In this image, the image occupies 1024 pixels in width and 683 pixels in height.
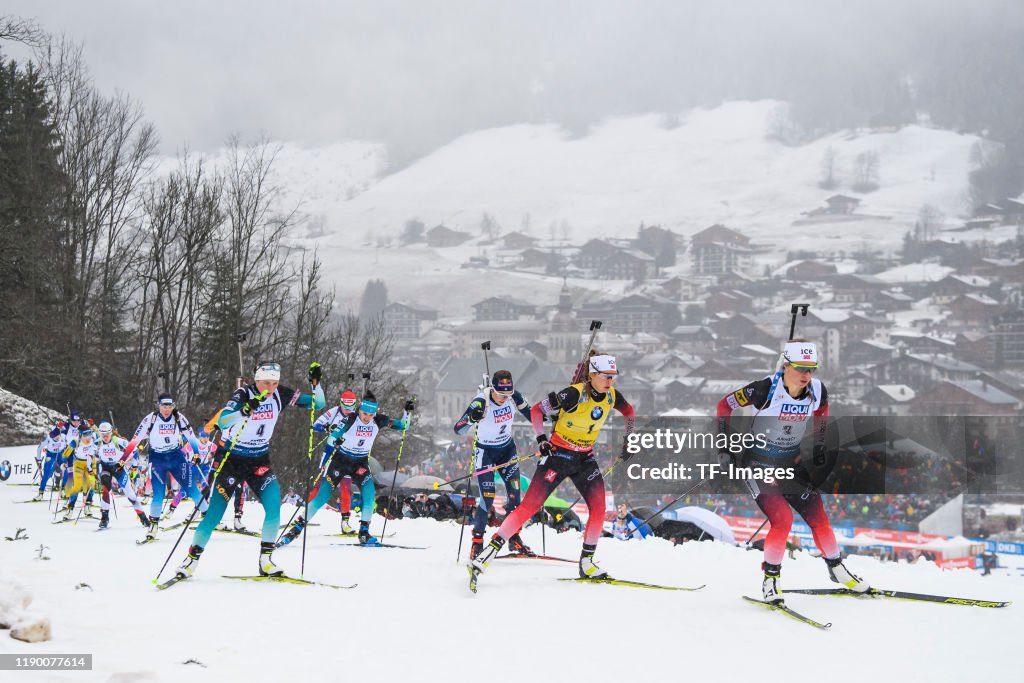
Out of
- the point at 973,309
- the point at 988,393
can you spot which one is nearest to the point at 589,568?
the point at 988,393

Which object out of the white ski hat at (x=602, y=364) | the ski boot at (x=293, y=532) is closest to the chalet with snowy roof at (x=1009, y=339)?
the ski boot at (x=293, y=532)

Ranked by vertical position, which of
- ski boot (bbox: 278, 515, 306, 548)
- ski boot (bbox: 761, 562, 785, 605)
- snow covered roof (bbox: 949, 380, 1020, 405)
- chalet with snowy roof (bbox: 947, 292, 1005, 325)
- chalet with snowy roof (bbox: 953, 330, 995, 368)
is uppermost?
chalet with snowy roof (bbox: 947, 292, 1005, 325)

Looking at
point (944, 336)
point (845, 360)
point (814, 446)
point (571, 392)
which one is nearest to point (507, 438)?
point (571, 392)

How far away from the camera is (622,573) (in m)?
10.6

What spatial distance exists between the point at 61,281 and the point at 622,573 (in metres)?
34.6

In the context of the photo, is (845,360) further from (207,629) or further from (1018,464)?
(207,629)

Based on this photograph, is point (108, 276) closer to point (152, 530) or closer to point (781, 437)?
point (152, 530)

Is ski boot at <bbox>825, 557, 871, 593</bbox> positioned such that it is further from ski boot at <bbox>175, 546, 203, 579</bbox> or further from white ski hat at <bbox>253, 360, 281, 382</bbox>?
ski boot at <bbox>175, 546, 203, 579</bbox>

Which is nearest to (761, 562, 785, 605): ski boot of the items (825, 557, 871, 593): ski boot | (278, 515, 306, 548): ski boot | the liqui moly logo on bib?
(825, 557, 871, 593): ski boot

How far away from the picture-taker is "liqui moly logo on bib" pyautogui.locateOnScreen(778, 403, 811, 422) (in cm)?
840

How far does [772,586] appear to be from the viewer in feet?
27.6

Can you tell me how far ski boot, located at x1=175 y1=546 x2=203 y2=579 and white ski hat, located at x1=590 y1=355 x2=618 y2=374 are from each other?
4.23 meters

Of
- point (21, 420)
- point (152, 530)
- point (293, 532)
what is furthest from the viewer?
point (21, 420)

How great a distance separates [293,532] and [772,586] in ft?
22.1
